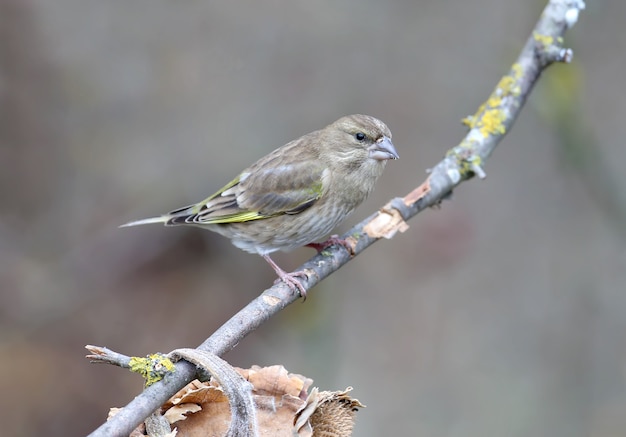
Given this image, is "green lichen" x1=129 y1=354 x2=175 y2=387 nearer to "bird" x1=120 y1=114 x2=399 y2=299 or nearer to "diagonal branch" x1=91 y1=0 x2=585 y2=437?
"diagonal branch" x1=91 y1=0 x2=585 y2=437

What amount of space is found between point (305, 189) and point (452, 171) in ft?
3.82

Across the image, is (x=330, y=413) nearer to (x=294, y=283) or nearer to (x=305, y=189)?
(x=294, y=283)

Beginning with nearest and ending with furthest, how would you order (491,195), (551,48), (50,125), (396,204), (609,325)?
(396,204) < (551,48) < (50,125) < (609,325) < (491,195)

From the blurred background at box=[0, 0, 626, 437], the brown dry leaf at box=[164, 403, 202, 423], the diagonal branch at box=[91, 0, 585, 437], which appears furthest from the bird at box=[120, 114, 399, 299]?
the brown dry leaf at box=[164, 403, 202, 423]

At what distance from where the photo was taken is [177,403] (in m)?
2.52

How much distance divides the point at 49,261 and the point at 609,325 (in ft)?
23.1

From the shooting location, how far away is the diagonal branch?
3.58 metres

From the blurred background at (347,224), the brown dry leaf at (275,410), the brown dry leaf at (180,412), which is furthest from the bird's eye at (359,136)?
the brown dry leaf at (180,412)

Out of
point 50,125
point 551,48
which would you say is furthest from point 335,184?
point 50,125

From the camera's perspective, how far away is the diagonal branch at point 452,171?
3.58 m

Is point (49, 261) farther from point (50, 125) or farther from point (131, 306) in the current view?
point (50, 125)

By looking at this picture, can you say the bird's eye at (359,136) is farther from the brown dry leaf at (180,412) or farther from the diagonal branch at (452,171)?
the brown dry leaf at (180,412)

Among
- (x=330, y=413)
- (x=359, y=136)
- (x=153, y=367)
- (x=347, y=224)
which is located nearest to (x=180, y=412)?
(x=153, y=367)

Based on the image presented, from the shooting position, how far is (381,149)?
5785 millimetres
